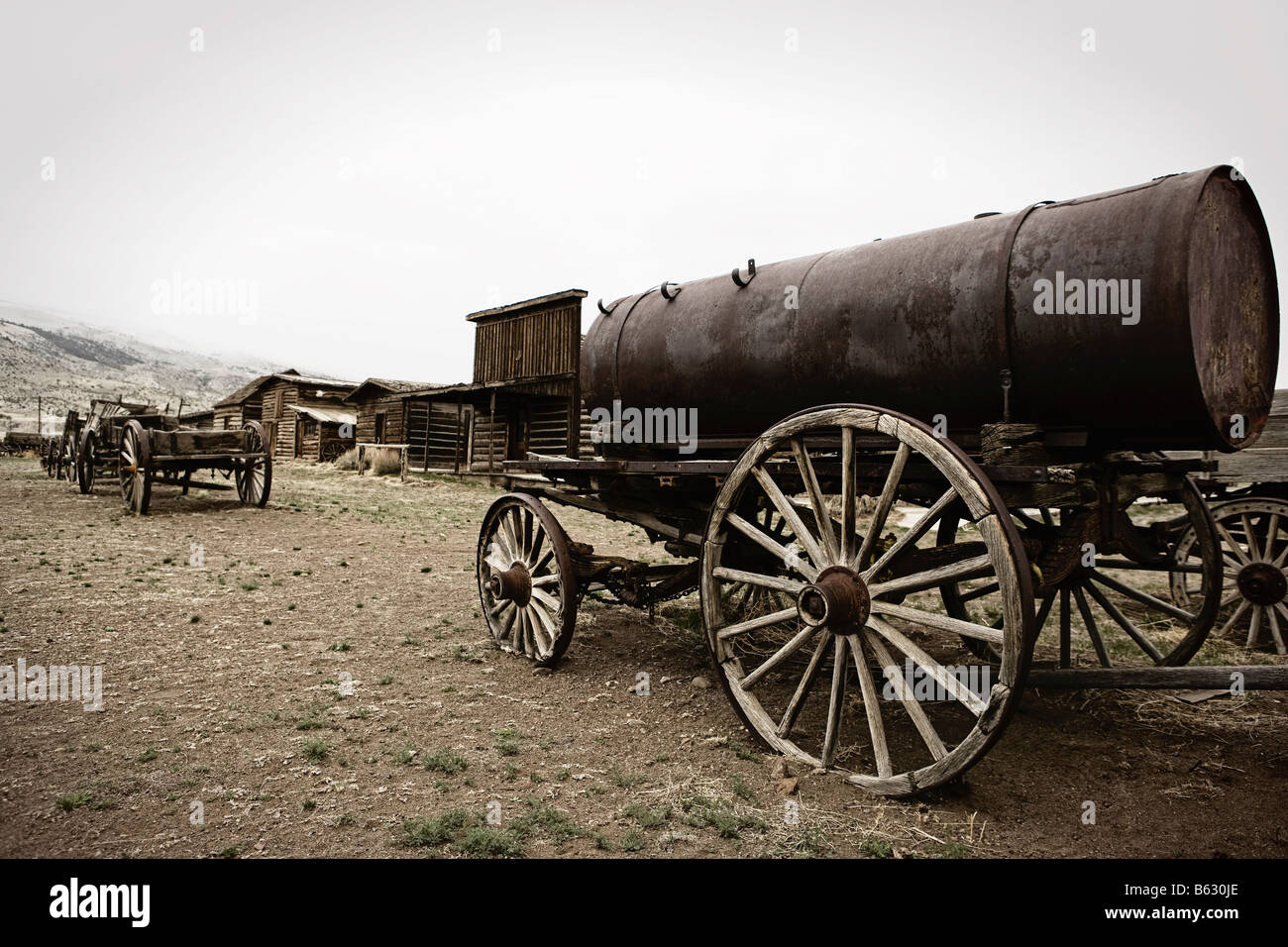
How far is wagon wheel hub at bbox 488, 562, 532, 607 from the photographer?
5.41m

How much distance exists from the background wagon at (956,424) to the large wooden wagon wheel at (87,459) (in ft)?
43.9

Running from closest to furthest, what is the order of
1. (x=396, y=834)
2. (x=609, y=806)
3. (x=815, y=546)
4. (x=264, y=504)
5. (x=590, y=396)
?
(x=396, y=834) → (x=609, y=806) → (x=815, y=546) → (x=590, y=396) → (x=264, y=504)

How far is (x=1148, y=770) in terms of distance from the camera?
3.63 meters

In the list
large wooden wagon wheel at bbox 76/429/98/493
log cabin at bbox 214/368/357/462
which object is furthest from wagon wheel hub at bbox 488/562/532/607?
log cabin at bbox 214/368/357/462

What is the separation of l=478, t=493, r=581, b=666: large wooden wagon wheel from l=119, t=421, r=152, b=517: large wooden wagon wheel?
27.9 feet

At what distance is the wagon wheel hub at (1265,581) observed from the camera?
17.9 feet

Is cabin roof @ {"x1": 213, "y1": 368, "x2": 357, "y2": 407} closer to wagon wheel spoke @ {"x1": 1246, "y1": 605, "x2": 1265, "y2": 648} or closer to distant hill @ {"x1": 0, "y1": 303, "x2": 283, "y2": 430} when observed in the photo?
distant hill @ {"x1": 0, "y1": 303, "x2": 283, "y2": 430}

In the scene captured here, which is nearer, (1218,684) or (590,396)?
(1218,684)

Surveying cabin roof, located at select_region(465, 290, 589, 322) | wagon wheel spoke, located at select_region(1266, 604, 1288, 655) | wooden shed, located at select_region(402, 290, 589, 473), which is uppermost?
cabin roof, located at select_region(465, 290, 589, 322)

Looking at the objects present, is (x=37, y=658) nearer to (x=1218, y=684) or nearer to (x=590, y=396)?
(x=590, y=396)

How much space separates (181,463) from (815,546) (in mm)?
12373

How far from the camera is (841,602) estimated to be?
10.6 feet
